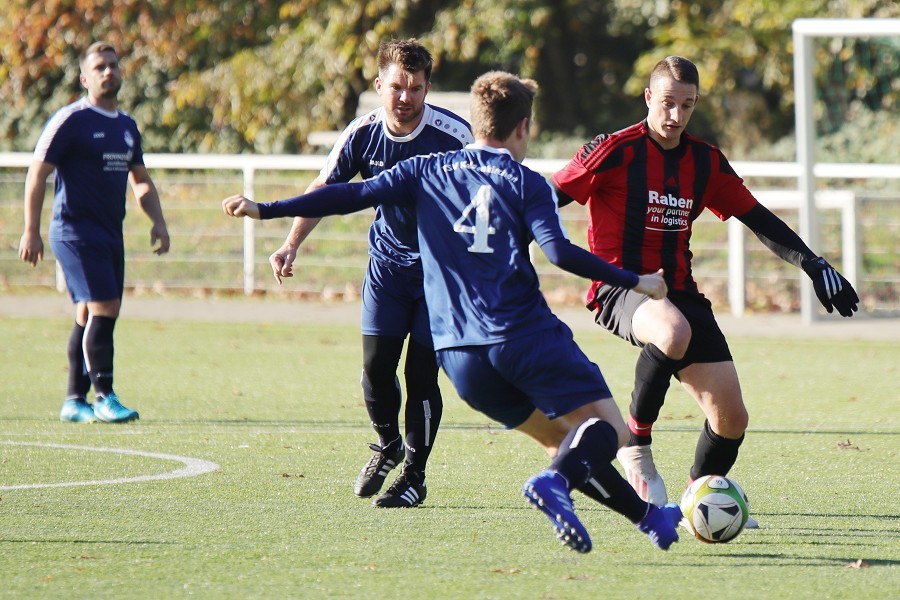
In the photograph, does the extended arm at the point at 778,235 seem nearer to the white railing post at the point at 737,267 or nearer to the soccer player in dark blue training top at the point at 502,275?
the soccer player in dark blue training top at the point at 502,275

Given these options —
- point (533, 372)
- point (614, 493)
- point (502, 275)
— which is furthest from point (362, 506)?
point (502, 275)

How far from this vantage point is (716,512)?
5.34 metres

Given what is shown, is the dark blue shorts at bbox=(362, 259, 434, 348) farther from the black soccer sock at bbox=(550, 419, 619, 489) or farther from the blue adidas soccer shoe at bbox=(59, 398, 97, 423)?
the blue adidas soccer shoe at bbox=(59, 398, 97, 423)

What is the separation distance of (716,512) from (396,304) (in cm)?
183

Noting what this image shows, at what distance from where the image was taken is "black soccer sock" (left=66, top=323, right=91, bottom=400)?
911cm

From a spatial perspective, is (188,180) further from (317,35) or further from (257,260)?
(317,35)

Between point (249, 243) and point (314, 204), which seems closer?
point (314, 204)

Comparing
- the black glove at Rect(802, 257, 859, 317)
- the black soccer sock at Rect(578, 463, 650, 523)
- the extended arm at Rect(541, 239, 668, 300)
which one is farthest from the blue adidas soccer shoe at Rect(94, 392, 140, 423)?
the extended arm at Rect(541, 239, 668, 300)

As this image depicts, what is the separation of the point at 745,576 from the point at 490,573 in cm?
88

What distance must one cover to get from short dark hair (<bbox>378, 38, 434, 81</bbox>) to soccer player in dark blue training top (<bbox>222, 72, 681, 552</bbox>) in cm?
115

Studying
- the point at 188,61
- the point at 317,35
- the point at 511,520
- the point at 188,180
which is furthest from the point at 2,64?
the point at 511,520

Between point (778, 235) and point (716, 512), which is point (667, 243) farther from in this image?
point (716, 512)

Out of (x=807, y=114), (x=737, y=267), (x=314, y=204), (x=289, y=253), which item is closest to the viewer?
(x=314, y=204)

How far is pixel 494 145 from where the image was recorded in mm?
5043
